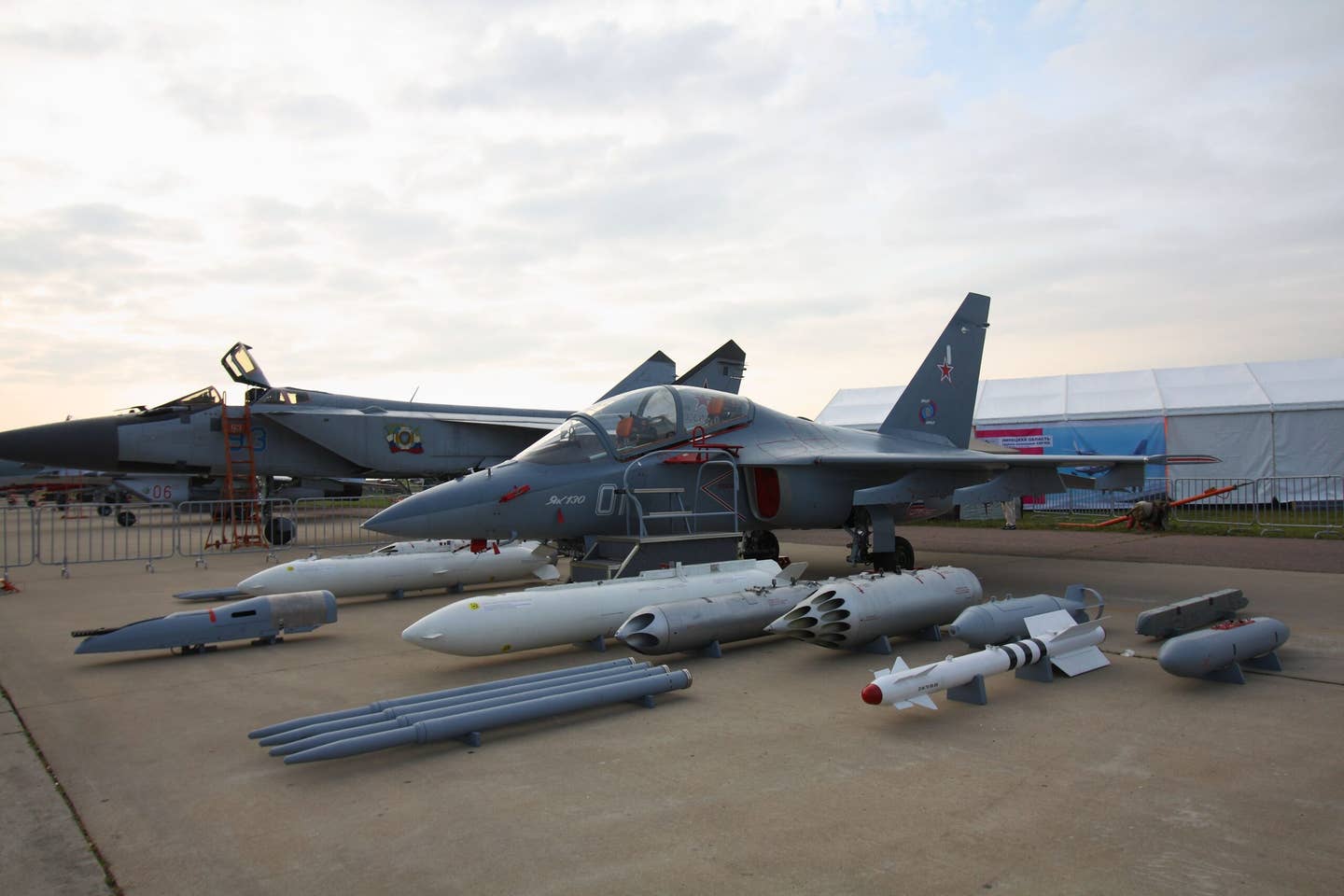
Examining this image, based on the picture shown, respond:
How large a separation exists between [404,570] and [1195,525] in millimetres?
16159

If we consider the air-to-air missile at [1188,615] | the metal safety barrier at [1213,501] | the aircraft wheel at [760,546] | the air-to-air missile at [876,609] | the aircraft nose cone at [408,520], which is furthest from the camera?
the metal safety barrier at [1213,501]

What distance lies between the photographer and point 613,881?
295cm

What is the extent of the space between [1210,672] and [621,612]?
3.97m

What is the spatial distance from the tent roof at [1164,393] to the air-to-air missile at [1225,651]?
19.2m

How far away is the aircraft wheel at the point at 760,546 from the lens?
11539 mm

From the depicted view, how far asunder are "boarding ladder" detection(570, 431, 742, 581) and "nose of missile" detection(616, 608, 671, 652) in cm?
169

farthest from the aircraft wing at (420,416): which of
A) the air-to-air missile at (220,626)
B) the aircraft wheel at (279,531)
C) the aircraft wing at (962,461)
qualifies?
the aircraft wing at (962,461)

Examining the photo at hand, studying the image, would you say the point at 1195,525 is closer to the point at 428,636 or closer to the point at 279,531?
the point at 428,636

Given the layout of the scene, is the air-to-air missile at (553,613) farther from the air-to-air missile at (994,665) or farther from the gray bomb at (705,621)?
the air-to-air missile at (994,665)

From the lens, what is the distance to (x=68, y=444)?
14211 mm

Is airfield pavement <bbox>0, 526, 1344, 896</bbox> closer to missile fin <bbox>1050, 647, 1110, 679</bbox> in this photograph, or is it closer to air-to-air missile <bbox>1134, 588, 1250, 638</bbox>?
missile fin <bbox>1050, 647, 1110, 679</bbox>

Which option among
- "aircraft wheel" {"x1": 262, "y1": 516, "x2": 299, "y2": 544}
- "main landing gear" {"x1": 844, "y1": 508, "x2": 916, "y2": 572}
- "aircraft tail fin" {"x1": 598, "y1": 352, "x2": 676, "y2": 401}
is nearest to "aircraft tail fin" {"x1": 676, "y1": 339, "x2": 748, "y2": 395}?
"aircraft tail fin" {"x1": 598, "y1": 352, "x2": 676, "y2": 401}

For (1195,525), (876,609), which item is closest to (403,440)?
(876,609)

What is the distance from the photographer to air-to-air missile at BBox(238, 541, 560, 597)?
8797 mm
